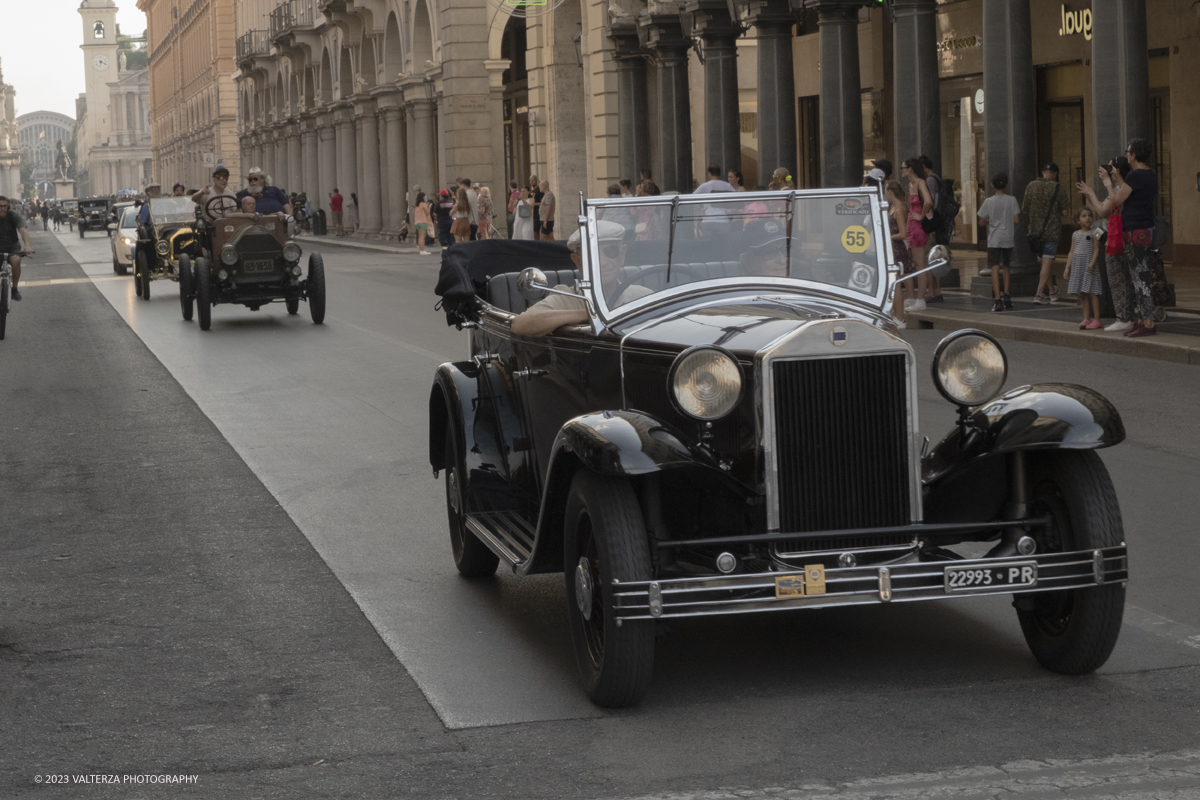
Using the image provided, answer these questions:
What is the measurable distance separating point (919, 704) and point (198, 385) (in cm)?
1046

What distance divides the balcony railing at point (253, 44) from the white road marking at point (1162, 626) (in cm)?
7330

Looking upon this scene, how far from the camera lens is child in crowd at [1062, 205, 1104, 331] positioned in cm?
1586

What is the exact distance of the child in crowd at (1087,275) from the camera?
15.9 metres

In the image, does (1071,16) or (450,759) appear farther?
(1071,16)

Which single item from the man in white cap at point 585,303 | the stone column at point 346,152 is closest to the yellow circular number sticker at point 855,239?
the man in white cap at point 585,303

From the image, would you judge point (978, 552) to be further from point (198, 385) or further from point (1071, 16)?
point (1071, 16)

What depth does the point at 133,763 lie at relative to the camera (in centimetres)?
465

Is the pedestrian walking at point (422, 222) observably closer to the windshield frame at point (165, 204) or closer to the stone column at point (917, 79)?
the windshield frame at point (165, 204)

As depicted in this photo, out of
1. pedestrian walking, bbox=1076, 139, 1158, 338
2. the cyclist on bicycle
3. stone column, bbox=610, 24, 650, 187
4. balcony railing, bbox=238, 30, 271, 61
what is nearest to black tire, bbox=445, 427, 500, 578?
pedestrian walking, bbox=1076, 139, 1158, 338

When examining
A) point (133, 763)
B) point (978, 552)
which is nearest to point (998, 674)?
point (978, 552)

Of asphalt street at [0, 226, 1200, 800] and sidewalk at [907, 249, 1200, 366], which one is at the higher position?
sidewalk at [907, 249, 1200, 366]

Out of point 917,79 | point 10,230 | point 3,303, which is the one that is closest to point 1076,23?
point 917,79

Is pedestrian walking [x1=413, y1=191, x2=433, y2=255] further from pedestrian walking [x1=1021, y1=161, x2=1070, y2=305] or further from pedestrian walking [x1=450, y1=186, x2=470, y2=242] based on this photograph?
pedestrian walking [x1=1021, y1=161, x2=1070, y2=305]

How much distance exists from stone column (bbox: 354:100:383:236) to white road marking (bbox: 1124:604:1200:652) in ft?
166
